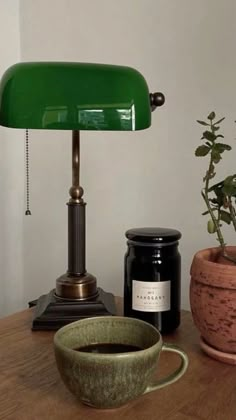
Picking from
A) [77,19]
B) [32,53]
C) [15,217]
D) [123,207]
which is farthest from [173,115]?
[15,217]

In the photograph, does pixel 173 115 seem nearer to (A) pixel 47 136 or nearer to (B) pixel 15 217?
(A) pixel 47 136

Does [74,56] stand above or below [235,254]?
above

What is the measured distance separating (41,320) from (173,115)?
55 centimetres

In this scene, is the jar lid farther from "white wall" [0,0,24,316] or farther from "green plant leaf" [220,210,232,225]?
"white wall" [0,0,24,316]

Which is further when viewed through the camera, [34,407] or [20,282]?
[20,282]

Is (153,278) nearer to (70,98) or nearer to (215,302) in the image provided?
(215,302)

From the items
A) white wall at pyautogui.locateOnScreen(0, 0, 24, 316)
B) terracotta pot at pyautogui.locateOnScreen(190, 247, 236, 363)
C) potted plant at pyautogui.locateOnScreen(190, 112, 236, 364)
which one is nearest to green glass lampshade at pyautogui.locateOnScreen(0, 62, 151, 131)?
potted plant at pyautogui.locateOnScreen(190, 112, 236, 364)

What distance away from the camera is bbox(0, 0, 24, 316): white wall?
1.48 m

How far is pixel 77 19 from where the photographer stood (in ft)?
4.46

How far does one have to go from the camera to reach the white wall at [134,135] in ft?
3.76

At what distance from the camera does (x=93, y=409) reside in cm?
66

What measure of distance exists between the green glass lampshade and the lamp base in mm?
315

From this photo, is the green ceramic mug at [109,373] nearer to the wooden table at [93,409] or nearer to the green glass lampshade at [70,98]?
the wooden table at [93,409]

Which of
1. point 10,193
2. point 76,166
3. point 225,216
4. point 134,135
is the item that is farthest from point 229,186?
point 10,193
